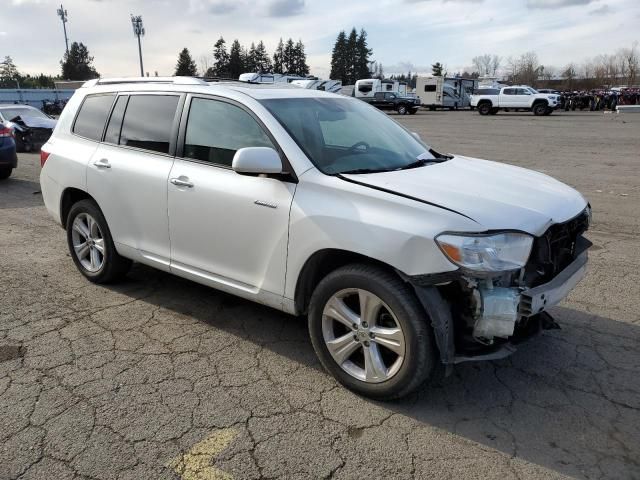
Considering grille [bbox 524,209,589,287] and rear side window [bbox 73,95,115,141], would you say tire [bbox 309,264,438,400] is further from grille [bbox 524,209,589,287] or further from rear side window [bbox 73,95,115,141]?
rear side window [bbox 73,95,115,141]

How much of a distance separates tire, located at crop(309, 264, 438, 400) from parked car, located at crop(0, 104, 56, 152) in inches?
617

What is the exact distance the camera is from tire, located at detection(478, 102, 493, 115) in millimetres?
38906

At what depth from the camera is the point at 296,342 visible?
392cm

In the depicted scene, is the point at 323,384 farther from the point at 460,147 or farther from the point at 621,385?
the point at 460,147

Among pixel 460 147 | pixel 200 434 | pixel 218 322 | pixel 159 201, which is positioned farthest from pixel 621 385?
pixel 460 147

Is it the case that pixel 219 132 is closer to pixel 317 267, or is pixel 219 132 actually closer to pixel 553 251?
pixel 317 267

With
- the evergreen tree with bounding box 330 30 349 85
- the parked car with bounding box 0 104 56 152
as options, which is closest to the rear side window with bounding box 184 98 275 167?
the parked car with bounding box 0 104 56 152

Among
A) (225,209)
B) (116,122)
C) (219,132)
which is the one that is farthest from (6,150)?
(225,209)

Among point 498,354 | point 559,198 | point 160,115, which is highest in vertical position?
point 160,115

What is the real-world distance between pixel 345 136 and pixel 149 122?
5.30ft

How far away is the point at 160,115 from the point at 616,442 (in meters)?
3.76

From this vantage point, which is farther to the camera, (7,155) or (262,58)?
(262,58)

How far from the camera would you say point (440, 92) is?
46.4m

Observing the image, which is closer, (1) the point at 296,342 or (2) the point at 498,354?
(2) the point at 498,354
